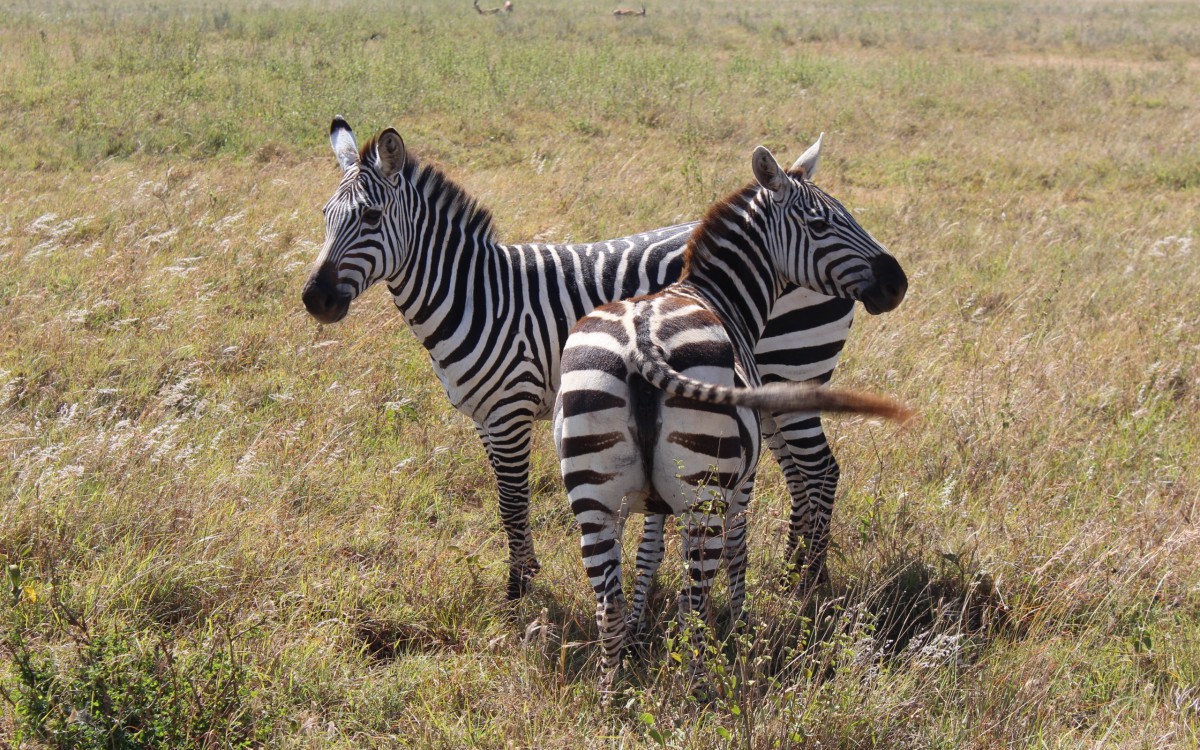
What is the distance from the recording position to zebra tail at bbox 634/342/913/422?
2.87m

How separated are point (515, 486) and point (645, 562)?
2.66ft

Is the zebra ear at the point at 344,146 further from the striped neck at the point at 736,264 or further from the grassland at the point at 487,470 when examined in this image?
the striped neck at the point at 736,264

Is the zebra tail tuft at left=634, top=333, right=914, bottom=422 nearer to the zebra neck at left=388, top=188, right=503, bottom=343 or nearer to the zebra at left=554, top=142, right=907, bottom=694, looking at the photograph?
the zebra at left=554, top=142, right=907, bottom=694

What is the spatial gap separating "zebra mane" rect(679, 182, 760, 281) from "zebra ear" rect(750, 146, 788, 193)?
86 mm

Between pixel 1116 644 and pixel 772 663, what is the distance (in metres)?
1.50

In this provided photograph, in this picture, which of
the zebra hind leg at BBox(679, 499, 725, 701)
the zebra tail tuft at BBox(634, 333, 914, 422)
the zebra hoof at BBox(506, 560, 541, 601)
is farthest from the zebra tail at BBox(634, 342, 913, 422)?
the zebra hoof at BBox(506, 560, 541, 601)

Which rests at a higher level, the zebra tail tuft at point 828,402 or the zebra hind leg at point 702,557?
the zebra tail tuft at point 828,402

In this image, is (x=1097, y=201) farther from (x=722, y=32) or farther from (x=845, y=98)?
(x=722, y=32)

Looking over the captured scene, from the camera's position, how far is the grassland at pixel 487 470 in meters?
3.48

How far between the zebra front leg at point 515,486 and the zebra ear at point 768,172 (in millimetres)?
1621

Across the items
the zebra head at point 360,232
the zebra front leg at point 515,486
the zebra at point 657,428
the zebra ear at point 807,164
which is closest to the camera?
the zebra at point 657,428

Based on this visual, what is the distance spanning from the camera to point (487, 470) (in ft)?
18.9

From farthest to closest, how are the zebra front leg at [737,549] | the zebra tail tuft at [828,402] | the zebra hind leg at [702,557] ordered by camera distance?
the zebra front leg at [737,549] → the zebra hind leg at [702,557] → the zebra tail tuft at [828,402]

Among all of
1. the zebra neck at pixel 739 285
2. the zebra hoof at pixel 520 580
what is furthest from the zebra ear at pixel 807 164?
the zebra hoof at pixel 520 580
